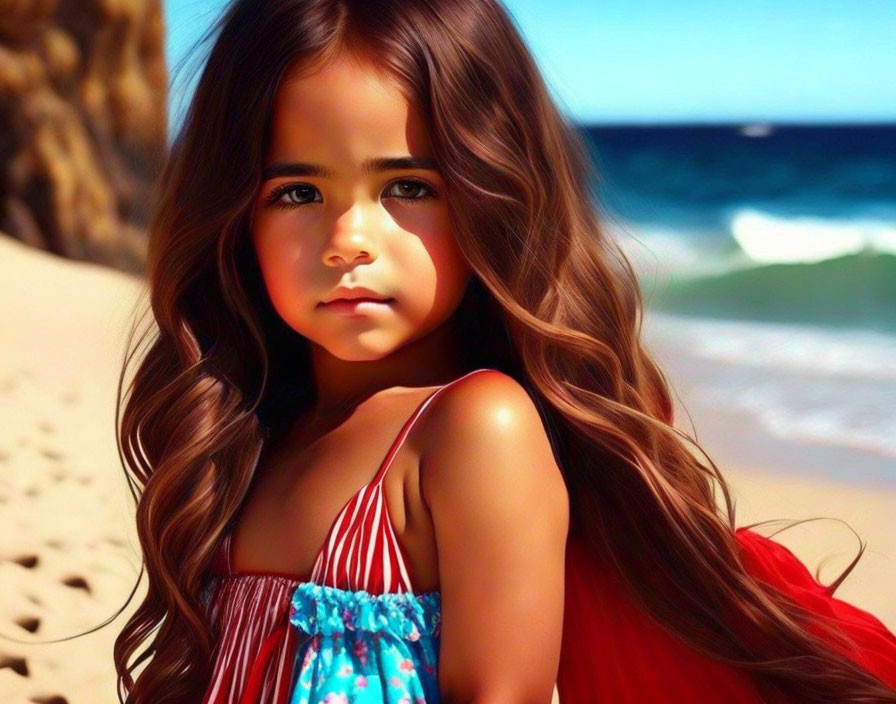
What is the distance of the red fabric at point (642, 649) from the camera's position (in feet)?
5.76

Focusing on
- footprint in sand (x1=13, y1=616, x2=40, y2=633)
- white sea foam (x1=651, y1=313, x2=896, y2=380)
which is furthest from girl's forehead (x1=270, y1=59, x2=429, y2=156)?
white sea foam (x1=651, y1=313, x2=896, y2=380)

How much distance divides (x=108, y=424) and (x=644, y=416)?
3.28 metres

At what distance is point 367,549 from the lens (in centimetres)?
160

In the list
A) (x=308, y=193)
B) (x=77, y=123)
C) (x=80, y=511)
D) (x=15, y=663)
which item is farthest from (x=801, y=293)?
(x=308, y=193)

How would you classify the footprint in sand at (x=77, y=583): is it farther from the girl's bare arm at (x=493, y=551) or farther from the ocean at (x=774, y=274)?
the girl's bare arm at (x=493, y=551)

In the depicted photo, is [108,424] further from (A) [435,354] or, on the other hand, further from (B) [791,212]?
(B) [791,212]

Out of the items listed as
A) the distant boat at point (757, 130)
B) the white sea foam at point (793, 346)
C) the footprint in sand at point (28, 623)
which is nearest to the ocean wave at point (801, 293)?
the white sea foam at point (793, 346)

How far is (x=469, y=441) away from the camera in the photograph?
1.57m

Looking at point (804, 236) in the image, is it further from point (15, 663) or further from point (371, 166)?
point (371, 166)

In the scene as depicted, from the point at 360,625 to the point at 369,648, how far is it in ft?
0.11

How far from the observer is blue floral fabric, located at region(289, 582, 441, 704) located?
5.21 ft

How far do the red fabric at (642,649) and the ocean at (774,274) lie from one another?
1.49 feet

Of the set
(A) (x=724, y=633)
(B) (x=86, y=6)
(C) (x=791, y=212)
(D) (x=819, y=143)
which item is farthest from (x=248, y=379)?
(D) (x=819, y=143)

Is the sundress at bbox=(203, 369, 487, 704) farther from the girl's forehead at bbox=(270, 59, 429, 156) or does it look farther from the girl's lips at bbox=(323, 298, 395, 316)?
the girl's forehead at bbox=(270, 59, 429, 156)
